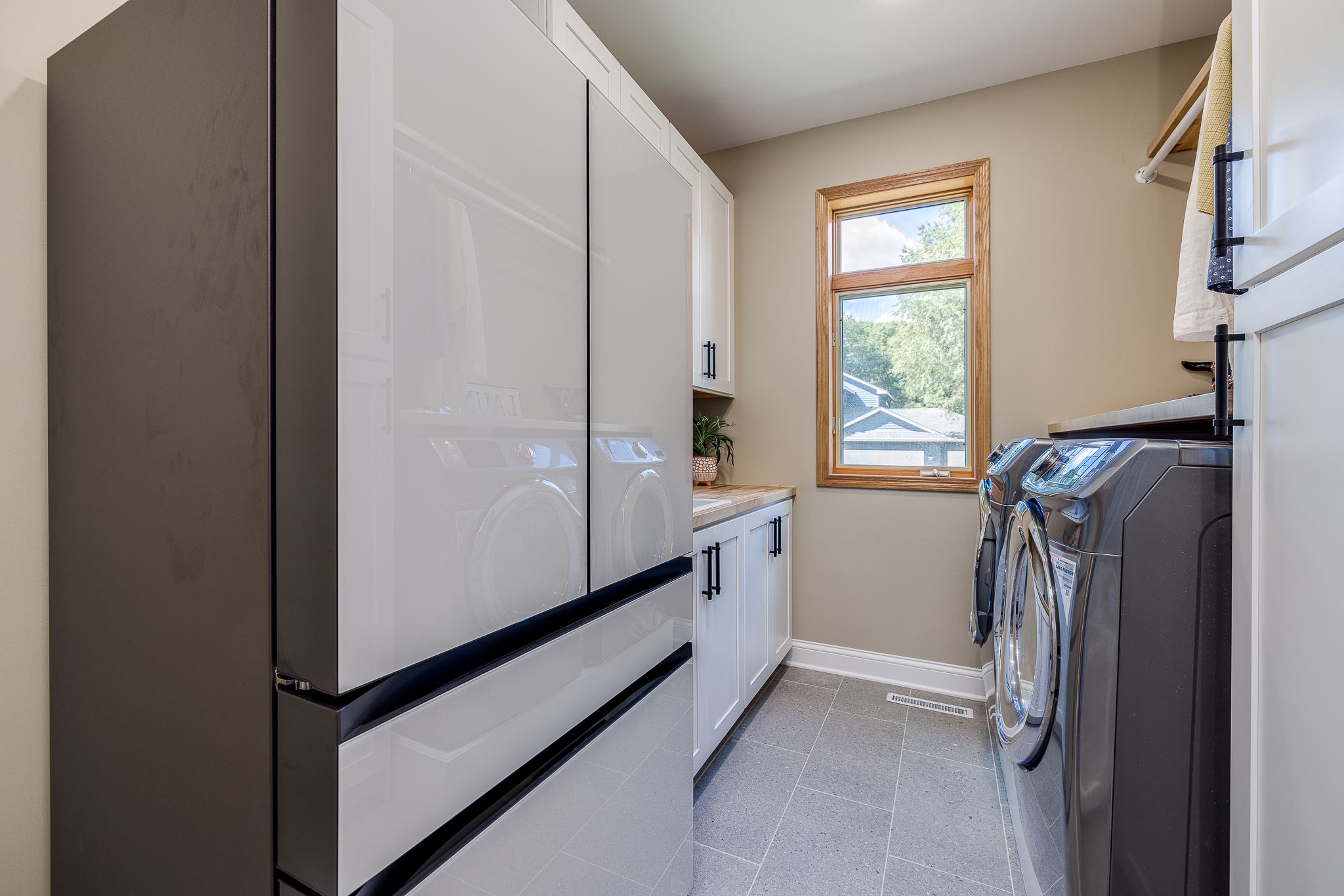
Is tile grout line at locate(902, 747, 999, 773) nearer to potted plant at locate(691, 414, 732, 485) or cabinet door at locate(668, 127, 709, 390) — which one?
potted plant at locate(691, 414, 732, 485)

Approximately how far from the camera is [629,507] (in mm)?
1092

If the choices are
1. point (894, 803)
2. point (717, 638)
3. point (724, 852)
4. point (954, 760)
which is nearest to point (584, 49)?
point (717, 638)

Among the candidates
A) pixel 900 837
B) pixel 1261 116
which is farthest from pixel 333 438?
pixel 900 837

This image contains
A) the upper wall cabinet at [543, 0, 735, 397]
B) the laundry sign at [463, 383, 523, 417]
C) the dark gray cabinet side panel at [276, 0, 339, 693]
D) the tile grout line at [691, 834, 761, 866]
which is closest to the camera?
the dark gray cabinet side panel at [276, 0, 339, 693]

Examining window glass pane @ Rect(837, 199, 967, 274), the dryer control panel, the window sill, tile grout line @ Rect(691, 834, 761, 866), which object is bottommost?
tile grout line @ Rect(691, 834, 761, 866)

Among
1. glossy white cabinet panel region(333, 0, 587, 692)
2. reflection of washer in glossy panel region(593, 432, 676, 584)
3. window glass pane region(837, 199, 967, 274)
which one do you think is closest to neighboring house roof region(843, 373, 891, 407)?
window glass pane region(837, 199, 967, 274)

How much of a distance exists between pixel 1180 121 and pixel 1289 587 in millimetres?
2175

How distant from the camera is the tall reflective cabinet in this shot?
60cm

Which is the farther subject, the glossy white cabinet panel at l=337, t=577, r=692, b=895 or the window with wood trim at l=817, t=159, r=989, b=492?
the window with wood trim at l=817, t=159, r=989, b=492

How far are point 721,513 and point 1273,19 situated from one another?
1487mm

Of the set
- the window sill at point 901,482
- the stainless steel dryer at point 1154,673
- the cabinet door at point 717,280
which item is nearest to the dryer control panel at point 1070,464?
the stainless steel dryer at point 1154,673

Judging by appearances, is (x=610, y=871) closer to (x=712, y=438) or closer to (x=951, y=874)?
(x=951, y=874)

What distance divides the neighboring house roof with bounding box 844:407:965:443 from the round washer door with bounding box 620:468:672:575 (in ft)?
5.94

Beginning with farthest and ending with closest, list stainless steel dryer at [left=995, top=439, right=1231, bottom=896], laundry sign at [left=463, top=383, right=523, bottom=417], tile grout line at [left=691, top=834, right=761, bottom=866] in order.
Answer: tile grout line at [left=691, top=834, right=761, bottom=866] < stainless steel dryer at [left=995, top=439, right=1231, bottom=896] < laundry sign at [left=463, top=383, right=523, bottom=417]
